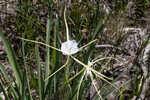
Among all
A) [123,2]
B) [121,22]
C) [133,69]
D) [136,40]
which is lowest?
[133,69]

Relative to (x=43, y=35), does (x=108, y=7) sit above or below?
above

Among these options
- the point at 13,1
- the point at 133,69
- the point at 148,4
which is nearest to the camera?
the point at 133,69

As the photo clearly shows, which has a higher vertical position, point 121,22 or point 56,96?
point 121,22

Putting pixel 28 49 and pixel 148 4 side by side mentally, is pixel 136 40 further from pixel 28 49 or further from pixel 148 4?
pixel 28 49

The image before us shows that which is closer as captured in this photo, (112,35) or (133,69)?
(133,69)

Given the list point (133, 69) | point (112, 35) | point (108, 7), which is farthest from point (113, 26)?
point (133, 69)

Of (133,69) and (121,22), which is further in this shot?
(121,22)

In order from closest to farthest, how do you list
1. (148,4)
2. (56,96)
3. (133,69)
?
1. (56,96)
2. (133,69)
3. (148,4)

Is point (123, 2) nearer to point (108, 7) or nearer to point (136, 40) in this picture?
point (108, 7)

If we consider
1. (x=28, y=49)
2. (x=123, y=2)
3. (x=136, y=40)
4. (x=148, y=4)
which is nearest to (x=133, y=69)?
(x=136, y=40)

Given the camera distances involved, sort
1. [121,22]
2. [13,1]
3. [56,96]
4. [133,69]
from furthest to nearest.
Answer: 1. [13,1]
2. [121,22]
3. [133,69]
4. [56,96]
